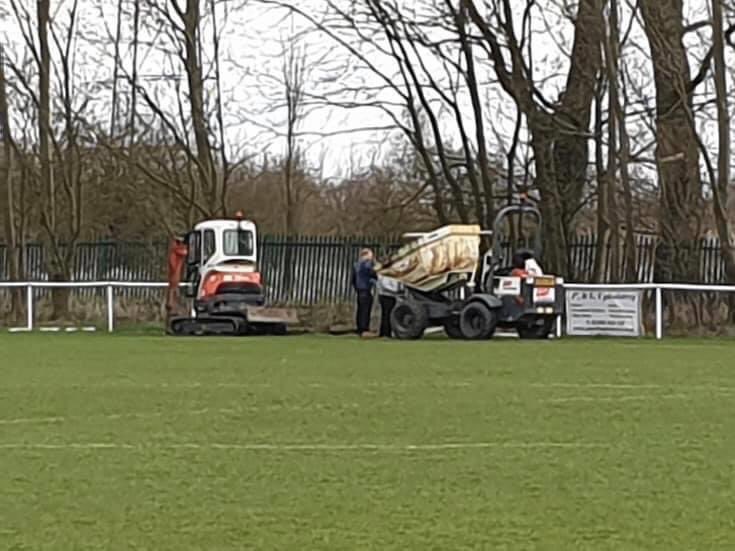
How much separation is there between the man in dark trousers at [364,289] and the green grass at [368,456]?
361 inches

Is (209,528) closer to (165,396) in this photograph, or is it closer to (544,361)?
(165,396)

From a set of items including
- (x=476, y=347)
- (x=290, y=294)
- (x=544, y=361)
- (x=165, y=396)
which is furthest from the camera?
(x=290, y=294)

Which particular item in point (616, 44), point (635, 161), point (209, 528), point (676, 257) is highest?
point (616, 44)

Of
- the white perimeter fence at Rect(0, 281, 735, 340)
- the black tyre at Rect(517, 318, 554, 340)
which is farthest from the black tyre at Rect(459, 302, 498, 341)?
the white perimeter fence at Rect(0, 281, 735, 340)

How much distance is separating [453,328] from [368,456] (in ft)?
Answer: 56.3

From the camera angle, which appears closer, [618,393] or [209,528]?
[209,528]

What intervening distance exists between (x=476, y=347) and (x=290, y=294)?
13.9 meters

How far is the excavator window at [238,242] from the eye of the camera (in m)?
29.7

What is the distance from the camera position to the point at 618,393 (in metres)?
15.7

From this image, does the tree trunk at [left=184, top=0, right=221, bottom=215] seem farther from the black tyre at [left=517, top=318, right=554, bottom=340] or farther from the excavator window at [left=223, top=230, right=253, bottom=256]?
the black tyre at [left=517, top=318, right=554, bottom=340]

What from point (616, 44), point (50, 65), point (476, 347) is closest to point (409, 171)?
point (50, 65)

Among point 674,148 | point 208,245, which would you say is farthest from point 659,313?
point 208,245

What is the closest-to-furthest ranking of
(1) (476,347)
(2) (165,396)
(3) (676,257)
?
(2) (165,396)
(1) (476,347)
(3) (676,257)

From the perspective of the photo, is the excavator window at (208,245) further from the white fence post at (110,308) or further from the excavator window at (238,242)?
the white fence post at (110,308)
